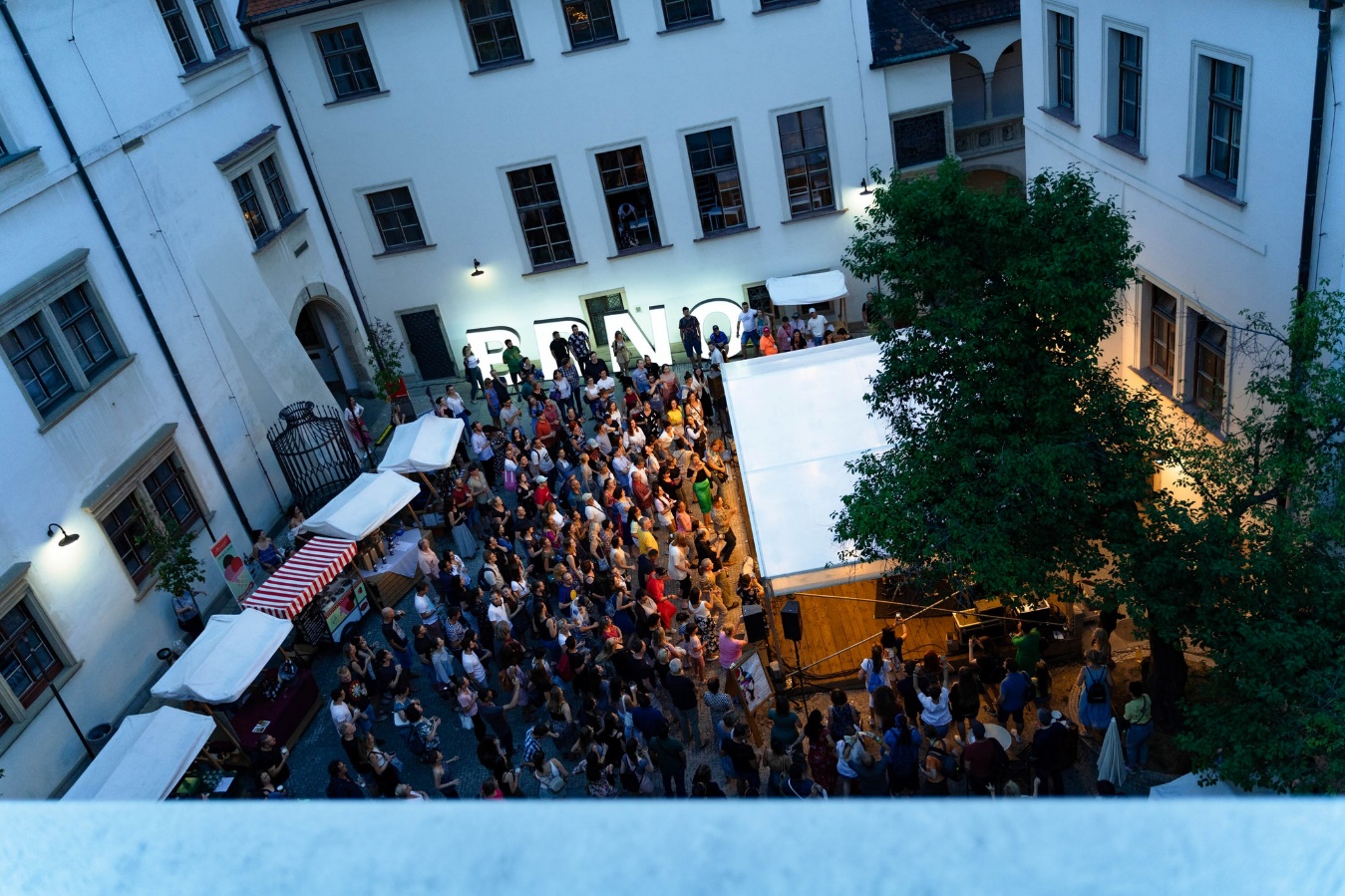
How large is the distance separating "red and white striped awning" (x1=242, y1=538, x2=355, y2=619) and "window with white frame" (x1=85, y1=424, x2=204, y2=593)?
1.99 m

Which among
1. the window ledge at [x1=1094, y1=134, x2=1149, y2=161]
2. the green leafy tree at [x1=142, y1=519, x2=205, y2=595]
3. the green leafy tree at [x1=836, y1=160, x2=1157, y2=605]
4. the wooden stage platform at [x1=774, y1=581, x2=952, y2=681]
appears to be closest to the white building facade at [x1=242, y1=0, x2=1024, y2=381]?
the window ledge at [x1=1094, y1=134, x2=1149, y2=161]

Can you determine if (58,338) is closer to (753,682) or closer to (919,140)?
(753,682)

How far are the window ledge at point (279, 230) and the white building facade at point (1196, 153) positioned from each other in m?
14.3

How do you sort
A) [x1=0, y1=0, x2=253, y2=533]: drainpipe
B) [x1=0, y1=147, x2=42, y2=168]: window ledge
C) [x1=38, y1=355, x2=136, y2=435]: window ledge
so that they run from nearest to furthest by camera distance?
[x1=0, y1=147, x2=42, y2=168]: window ledge, [x1=38, y1=355, x2=136, y2=435]: window ledge, [x1=0, y1=0, x2=253, y2=533]: drainpipe

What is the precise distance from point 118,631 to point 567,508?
651 centimetres

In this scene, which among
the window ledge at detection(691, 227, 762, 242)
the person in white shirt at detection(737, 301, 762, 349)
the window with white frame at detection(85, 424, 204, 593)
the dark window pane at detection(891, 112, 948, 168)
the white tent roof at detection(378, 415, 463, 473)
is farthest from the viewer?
the window ledge at detection(691, 227, 762, 242)

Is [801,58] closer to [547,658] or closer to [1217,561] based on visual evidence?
[547,658]

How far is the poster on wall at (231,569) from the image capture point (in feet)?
53.3

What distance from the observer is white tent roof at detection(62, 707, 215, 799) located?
1105 centimetres

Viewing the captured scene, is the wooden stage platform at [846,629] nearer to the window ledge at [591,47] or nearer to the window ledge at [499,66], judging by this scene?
the window ledge at [591,47]

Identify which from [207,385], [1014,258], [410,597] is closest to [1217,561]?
[1014,258]

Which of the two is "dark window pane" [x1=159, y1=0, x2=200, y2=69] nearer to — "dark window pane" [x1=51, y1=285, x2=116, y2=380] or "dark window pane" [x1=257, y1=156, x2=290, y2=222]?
"dark window pane" [x1=257, y1=156, x2=290, y2=222]

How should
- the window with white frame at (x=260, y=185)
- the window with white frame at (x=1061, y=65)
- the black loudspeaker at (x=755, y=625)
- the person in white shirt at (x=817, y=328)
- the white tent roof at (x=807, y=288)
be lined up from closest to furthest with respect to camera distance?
1. the black loudspeaker at (x=755, y=625)
2. the window with white frame at (x=1061, y=65)
3. the window with white frame at (x=260, y=185)
4. the person in white shirt at (x=817, y=328)
5. the white tent roof at (x=807, y=288)

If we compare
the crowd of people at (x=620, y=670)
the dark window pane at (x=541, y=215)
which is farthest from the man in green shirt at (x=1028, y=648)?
the dark window pane at (x=541, y=215)
